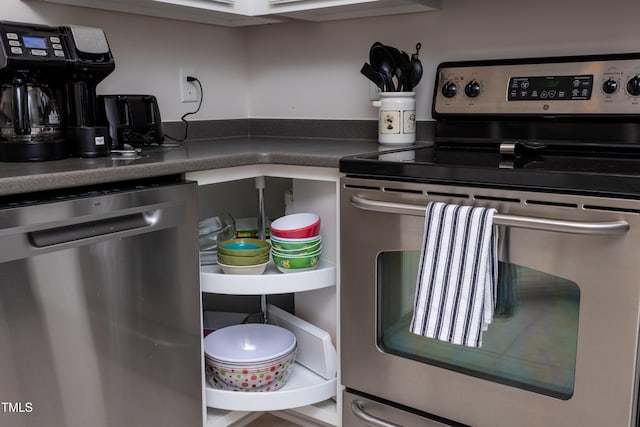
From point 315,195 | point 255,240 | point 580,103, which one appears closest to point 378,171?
point 315,195

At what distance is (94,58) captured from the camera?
1.41 m

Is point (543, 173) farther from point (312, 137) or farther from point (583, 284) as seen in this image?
point (312, 137)

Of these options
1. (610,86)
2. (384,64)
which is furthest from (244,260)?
(610,86)

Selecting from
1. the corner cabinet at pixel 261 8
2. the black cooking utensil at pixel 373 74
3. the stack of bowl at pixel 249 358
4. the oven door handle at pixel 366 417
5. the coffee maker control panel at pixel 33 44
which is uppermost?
the corner cabinet at pixel 261 8

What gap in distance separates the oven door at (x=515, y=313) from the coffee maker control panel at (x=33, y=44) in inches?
28.3

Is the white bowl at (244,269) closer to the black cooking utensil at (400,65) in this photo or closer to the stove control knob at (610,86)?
the black cooking utensil at (400,65)

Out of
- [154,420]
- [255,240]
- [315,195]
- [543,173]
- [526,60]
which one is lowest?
[154,420]

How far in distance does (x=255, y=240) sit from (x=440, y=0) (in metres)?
0.90

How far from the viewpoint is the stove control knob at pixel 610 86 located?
146 centimetres

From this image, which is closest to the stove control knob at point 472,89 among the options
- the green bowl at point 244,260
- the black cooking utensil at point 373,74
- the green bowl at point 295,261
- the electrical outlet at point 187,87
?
the black cooking utensil at point 373,74

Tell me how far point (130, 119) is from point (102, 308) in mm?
634

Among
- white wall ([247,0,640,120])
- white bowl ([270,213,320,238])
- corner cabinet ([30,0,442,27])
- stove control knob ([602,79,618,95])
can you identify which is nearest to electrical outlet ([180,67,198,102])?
corner cabinet ([30,0,442,27])

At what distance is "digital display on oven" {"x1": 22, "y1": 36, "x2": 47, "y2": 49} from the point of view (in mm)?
1311

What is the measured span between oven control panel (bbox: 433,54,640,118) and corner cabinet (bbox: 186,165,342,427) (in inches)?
17.9
